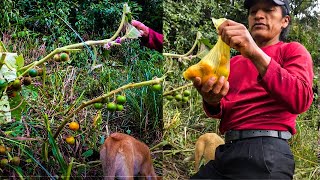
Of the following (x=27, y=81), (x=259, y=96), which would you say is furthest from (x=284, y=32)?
(x=27, y=81)

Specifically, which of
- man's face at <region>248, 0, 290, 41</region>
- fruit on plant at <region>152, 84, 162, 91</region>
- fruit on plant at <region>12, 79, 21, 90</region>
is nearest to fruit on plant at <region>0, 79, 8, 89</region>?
fruit on plant at <region>12, 79, 21, 90</region>

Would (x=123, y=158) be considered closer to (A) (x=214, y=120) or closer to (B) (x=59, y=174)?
(B) (x=59, y=174)

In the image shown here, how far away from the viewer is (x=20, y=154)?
181 cm

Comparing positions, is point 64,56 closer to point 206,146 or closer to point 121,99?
point 121,99

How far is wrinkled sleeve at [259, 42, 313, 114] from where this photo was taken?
4.67 ft

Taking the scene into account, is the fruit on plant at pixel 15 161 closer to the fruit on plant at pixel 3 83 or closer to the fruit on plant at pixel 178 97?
the fruit on plant at pixel 3 83

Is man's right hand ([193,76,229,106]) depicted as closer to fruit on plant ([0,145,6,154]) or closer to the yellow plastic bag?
the yellow plastic bag

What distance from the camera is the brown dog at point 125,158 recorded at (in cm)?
174

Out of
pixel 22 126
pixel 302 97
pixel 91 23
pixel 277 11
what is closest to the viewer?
pixel 302 97

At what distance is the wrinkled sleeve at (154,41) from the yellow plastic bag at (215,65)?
0.50 m

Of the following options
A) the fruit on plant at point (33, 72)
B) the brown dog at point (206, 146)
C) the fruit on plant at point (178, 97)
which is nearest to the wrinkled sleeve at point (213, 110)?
the brown dog at point (206, 146)

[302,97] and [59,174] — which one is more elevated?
[302,97]

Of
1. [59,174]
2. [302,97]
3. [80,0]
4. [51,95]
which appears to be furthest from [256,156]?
[80,0]

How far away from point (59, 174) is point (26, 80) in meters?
0.41
